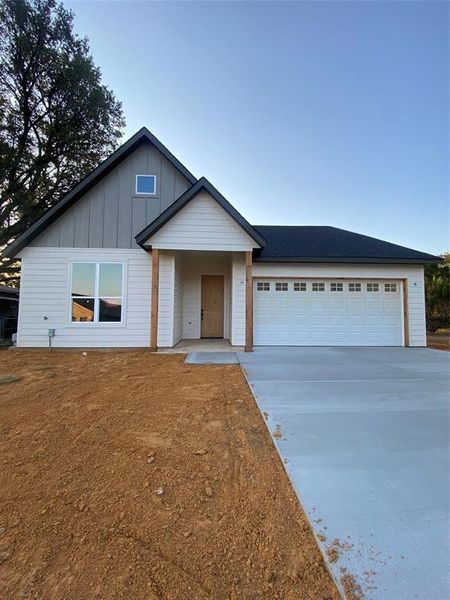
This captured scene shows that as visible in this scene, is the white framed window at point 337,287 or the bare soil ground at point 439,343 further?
the bare soil ground at point 439,343

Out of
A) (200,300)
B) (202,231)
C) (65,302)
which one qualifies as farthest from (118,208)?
(200,300)

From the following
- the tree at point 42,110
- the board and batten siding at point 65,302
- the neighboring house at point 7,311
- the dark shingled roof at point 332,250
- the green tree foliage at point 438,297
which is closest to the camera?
the board and batten siding at point 65,302

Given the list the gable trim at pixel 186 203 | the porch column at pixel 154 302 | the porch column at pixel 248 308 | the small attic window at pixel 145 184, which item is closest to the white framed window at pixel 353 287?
the gable trim at pixel 186 203

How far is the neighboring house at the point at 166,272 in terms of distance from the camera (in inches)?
327

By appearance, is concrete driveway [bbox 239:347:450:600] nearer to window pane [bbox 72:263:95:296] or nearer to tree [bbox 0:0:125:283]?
window pane [bbox 72:263:95:296]

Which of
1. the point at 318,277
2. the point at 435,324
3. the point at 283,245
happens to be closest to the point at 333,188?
the point at 283,245

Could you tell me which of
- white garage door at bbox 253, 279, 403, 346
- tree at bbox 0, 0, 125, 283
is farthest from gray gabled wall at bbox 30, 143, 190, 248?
tree at bbox 0, 0, 125, 283

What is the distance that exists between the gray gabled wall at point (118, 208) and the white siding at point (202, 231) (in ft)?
4.33

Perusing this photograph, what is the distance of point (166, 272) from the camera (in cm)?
894

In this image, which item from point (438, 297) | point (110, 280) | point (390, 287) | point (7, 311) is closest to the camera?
point (110, 280)

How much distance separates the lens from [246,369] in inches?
237

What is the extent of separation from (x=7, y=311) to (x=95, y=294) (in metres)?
12.1

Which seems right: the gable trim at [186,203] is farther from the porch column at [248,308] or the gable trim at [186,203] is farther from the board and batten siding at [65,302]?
the board and batten siding at [65,302]

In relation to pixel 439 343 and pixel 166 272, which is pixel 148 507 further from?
pixel 439 343
